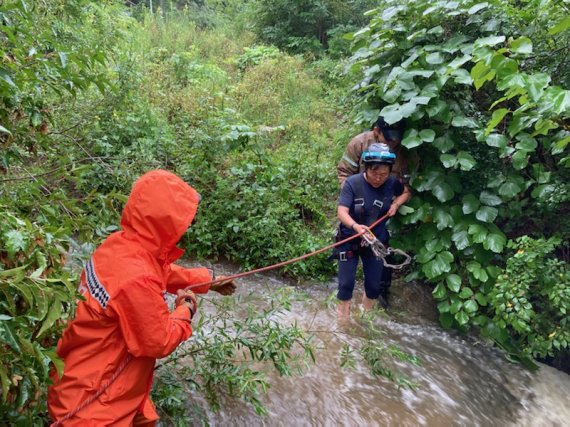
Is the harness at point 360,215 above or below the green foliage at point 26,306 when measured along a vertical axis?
below

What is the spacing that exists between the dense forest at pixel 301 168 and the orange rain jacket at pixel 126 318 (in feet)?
0.40

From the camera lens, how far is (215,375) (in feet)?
8.93

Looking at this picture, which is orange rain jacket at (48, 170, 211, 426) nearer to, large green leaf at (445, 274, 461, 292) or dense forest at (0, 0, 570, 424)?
dense forest at (0, 0, 570, 424)

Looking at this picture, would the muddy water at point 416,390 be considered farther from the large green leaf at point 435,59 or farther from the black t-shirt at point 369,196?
the large green leaf at point 435,59

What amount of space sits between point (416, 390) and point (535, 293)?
1.37 metres

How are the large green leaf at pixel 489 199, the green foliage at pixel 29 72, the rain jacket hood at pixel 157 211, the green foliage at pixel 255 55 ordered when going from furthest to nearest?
the green foliage at pixel 255 55 < the large green leaf at pixel 489 199 < the rain jacket hood at pixel 157 211 < the green foliage at pixel 29 72

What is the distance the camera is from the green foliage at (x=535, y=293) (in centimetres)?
383

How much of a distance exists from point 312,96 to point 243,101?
1667mm

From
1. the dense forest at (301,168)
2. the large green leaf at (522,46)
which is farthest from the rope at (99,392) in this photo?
the large green leaf at (522,46)

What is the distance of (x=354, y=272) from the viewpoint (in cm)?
417

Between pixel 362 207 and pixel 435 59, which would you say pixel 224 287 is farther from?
pixel 435 59

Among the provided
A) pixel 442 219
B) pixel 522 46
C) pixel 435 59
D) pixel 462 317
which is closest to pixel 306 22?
pixel 435 59

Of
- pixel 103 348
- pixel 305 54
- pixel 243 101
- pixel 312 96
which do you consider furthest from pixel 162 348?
pixel 305 54

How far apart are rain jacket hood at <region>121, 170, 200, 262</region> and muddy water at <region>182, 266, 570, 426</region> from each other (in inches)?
58.9
